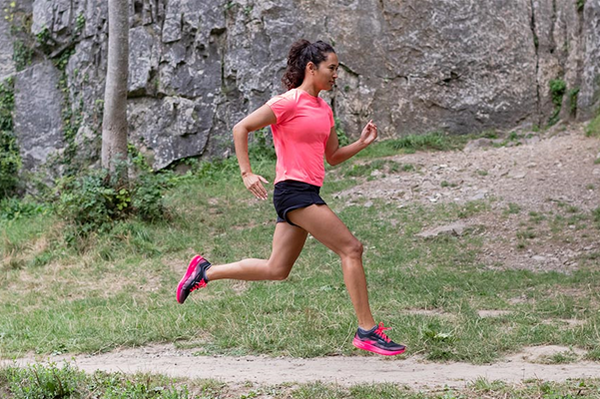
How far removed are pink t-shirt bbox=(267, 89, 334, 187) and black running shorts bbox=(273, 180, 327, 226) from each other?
0.04 metres

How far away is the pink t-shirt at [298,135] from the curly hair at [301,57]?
8.7 inches

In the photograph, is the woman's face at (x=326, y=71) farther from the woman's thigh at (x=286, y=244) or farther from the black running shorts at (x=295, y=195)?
the woman's thigh at (x=286, y=244)

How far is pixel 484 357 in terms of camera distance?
15.6ft

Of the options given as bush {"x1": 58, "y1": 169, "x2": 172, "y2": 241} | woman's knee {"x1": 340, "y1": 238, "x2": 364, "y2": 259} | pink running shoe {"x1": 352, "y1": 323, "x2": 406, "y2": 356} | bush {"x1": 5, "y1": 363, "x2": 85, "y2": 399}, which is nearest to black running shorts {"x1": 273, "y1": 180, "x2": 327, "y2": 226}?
woman's knee {"x1": 340, "y1": 238, "x2": 364, "y2": 259}

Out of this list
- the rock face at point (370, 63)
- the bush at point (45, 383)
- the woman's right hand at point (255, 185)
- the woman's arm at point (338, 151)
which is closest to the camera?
the bush at point (45, 383)

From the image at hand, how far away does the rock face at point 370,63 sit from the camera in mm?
14531

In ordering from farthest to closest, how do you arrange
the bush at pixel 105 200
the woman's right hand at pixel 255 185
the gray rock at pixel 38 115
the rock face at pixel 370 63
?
the gray rock at pixel 38 115, the rock face at pixel 370 63, the bush at pixel 105 200, the woman's right hand at pixel 255 185

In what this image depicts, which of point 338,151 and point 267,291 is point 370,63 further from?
point 338,151

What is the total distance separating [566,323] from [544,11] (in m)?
10.9

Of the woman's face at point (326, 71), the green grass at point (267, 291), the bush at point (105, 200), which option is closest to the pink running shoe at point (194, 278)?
the green grass at point (267, 291)

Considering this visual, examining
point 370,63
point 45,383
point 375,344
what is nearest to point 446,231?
point 375,344

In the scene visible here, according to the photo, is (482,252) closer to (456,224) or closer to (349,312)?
(456,224)

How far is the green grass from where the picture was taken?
5.35 meters

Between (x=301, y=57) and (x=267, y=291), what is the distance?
3120 millimetres
